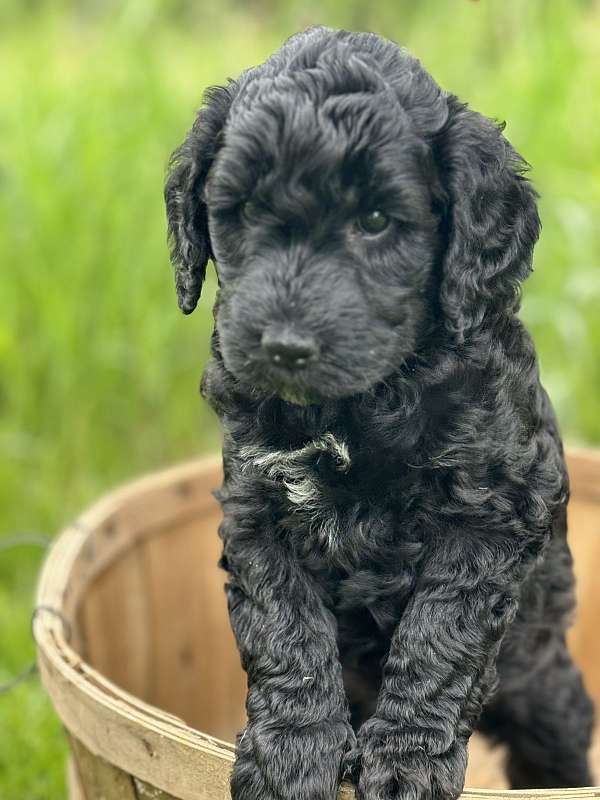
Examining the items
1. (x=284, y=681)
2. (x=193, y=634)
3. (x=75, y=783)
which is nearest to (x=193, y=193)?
(x=284, y=681)

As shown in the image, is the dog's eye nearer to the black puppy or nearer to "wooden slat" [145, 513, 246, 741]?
the black puppy

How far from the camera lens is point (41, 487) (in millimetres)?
4723

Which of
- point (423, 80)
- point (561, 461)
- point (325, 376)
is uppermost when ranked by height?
point (423, 80)

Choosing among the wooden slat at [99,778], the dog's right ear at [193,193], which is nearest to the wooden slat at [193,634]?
the wooden slat at [99,778]

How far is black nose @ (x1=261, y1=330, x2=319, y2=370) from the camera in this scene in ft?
6.09

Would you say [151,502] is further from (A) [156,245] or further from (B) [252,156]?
(B) [252,156]

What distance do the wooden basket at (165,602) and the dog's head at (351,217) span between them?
1.21 m

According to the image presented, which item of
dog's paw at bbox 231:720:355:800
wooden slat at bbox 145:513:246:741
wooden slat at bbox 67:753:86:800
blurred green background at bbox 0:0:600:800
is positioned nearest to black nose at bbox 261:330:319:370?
dog's paw at bbox 231:720:355:800

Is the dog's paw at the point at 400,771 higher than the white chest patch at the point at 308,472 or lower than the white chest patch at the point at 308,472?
lower

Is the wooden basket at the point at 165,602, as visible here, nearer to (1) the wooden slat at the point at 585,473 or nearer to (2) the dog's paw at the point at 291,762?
(1) the wooden slat at the point at 585,473

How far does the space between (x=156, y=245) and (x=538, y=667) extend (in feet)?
9.16

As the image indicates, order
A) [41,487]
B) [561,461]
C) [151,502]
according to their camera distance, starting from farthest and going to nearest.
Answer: [41,487] < [151,502] < [561,461]

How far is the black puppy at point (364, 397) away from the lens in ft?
6.33

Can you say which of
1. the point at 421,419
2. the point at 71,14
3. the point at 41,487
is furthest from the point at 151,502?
the point at 71,14
